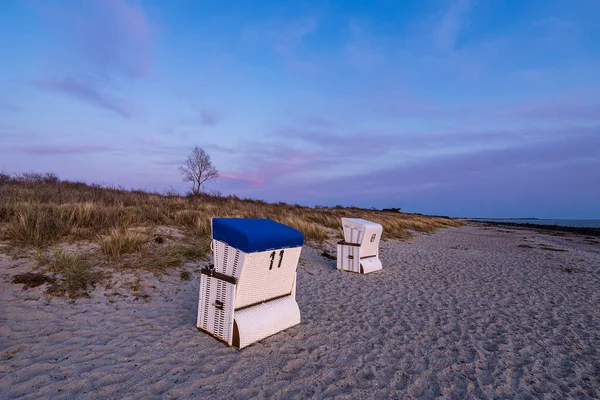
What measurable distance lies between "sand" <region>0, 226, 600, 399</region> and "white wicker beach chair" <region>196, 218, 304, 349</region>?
208mm

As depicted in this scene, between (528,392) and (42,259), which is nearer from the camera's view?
(528,392)

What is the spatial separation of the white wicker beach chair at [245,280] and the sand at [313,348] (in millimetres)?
208

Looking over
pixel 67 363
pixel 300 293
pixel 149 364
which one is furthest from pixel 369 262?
pixel 67 363

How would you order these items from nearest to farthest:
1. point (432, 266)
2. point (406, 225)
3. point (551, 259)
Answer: point (432, 266) → point (551, 259) → point (406, 225)

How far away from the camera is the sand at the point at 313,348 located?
10.4ft

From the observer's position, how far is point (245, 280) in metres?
3.97

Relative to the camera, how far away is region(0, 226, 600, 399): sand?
10.4 feet

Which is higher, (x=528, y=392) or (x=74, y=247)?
(x=74, y=247)

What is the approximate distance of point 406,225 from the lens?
26.9 metres

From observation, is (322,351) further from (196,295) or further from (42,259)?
(42,259)

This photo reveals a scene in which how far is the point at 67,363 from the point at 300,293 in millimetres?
4084

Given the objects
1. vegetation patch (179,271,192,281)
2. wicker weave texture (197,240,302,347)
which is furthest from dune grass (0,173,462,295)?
wicker weave texture (197,240,302,347)

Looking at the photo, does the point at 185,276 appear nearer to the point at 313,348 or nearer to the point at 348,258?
the point at 313,348

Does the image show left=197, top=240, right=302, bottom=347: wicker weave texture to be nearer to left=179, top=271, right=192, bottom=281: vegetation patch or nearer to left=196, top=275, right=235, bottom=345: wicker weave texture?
left=196, top=275, right=235, bottom=345: wicker weave texture
